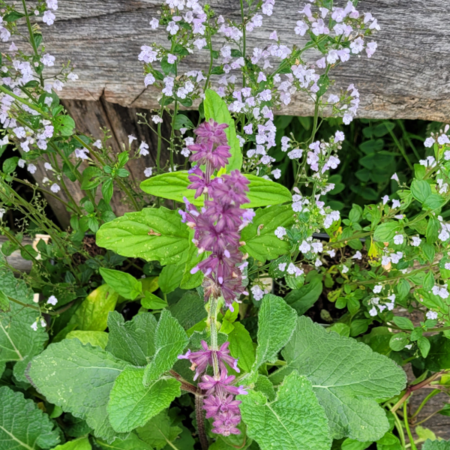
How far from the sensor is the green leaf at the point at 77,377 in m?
0.97

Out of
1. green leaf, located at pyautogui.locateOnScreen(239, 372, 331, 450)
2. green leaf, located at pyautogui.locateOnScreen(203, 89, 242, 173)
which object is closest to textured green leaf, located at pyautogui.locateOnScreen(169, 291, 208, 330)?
green leaf, located at pyautogui.locateOnScreen(239, 372, 331, 450)

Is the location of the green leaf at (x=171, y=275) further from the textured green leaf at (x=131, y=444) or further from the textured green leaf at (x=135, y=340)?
the textured green leaf at (x=131, y=444)

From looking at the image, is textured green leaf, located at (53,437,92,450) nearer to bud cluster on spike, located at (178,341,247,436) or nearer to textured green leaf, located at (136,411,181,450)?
textured green leaf, located at (136,411,181,450)

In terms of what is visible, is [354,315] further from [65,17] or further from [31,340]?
[65,17]

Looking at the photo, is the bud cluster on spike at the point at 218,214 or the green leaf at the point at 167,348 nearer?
the bud cluster on spike at the point at 218,214

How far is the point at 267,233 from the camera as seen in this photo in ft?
3.28

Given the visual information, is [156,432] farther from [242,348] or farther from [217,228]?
[217,228]

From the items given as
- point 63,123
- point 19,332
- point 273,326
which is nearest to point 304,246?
point 273,326

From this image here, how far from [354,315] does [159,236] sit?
647 millimetres

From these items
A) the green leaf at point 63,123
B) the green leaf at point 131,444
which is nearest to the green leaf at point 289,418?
the green leaf at point 131,444

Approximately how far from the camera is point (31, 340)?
3.92ft

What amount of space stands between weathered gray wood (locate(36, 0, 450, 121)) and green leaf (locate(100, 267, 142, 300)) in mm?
552

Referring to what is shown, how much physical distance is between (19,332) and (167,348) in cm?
56

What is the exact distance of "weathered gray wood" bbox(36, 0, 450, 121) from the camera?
1.17 m
